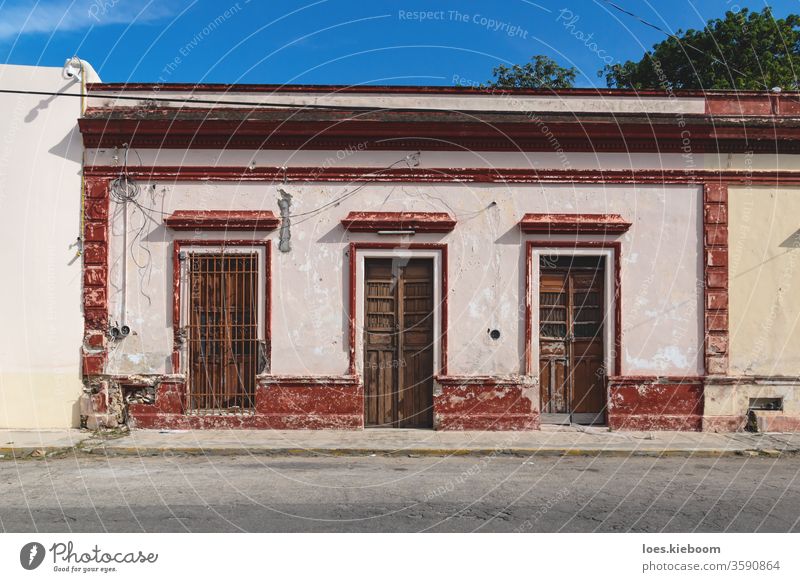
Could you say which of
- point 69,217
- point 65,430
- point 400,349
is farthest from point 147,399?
point 400,349

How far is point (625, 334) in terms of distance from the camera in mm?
11898

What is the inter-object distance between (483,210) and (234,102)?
4173mm

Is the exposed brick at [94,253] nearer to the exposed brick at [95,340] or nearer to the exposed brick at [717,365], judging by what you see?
the exposed brick at [95,340]

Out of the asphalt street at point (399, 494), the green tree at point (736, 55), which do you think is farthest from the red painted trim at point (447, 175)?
the green tree at point (736, 55)

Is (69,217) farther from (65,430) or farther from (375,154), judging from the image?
(375,154)

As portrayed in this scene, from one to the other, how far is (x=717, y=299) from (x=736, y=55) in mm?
14935

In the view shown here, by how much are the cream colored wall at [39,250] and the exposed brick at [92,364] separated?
6.8 inches

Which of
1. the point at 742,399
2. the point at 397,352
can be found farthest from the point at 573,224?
the point at 742,399

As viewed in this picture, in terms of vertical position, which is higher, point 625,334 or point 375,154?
point 375,154

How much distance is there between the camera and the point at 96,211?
464 inches

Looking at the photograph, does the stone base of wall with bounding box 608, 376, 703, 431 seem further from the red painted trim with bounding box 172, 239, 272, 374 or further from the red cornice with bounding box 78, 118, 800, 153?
the red painted trim with bounding box 172, 239, 272, 374

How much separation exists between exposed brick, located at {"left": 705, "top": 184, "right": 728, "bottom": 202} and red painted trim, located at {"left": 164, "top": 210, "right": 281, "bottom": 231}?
669 cm

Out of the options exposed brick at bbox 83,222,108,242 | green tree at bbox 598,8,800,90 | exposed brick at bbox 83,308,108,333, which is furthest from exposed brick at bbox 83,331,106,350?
green tree at bbox 598,8,800,90

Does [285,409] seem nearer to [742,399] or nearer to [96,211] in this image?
[96,211]
